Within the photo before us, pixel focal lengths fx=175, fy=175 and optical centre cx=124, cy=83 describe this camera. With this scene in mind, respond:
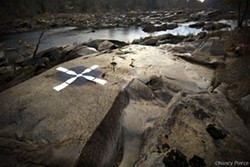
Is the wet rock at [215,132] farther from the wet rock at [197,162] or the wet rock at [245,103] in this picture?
the wet rock at [245,103]

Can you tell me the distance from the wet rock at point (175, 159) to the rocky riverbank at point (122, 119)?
0.6 inches

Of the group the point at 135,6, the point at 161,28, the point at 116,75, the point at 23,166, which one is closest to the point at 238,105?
the point at 116,75

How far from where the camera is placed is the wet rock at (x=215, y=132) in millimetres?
2883

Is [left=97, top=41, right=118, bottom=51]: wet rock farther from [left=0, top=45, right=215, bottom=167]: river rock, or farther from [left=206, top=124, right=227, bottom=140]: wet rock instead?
[left=206, top=124, right=227, bottom=140]: wet rock

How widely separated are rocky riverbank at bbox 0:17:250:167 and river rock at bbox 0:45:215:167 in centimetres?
1

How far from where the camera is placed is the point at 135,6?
59.8m

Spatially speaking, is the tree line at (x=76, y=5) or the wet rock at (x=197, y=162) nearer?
the wet rock at (x=197, y=162)

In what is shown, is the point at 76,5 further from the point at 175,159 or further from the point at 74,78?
the point at 175,159

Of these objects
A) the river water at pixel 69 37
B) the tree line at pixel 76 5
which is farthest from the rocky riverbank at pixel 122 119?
the tree line at pixel 76 5

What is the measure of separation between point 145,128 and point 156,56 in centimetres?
377

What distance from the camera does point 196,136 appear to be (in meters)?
2.90

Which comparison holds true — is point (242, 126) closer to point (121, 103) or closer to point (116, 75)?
point (121, 103)

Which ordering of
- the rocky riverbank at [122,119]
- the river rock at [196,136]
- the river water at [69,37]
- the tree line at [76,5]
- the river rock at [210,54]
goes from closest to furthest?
1. the river rock at [196,136]
2. the rocky riverbank at [122,119]
3. the river rock at [210,54]
4. the river water at [69,37]
5. the tree line at [76,5]

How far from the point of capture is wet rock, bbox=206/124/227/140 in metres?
2.88
